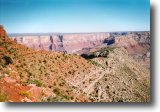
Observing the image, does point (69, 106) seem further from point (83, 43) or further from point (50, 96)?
point (83, 43)

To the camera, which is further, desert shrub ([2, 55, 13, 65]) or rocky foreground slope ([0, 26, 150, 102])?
desert shrub ([2, 55, 13, 65])

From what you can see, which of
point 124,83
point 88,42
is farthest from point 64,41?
point 124,83

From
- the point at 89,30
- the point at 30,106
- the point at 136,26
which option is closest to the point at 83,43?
the point at 89,30

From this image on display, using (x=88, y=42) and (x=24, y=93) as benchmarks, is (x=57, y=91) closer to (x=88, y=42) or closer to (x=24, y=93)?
(x=24, y=93)

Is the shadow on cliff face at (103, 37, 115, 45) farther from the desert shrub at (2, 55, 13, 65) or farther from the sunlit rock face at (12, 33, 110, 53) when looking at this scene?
the desert shrub at (2, 55, 13, 65)

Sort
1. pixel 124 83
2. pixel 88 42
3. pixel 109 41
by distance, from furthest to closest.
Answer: pixel 88 42, pixel 109 41, pixel 124 83

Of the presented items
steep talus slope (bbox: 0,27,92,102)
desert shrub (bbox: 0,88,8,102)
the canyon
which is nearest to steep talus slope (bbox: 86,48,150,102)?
the canyon

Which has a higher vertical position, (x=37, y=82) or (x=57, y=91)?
(x=37, y=82)

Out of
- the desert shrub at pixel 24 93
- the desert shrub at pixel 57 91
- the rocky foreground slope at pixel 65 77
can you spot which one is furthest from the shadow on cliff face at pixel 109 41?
the desert shrub at pixel 24 93

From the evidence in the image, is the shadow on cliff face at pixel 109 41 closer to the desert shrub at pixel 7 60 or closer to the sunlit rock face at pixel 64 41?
→ the sunlit rock face at pixel 64 41
